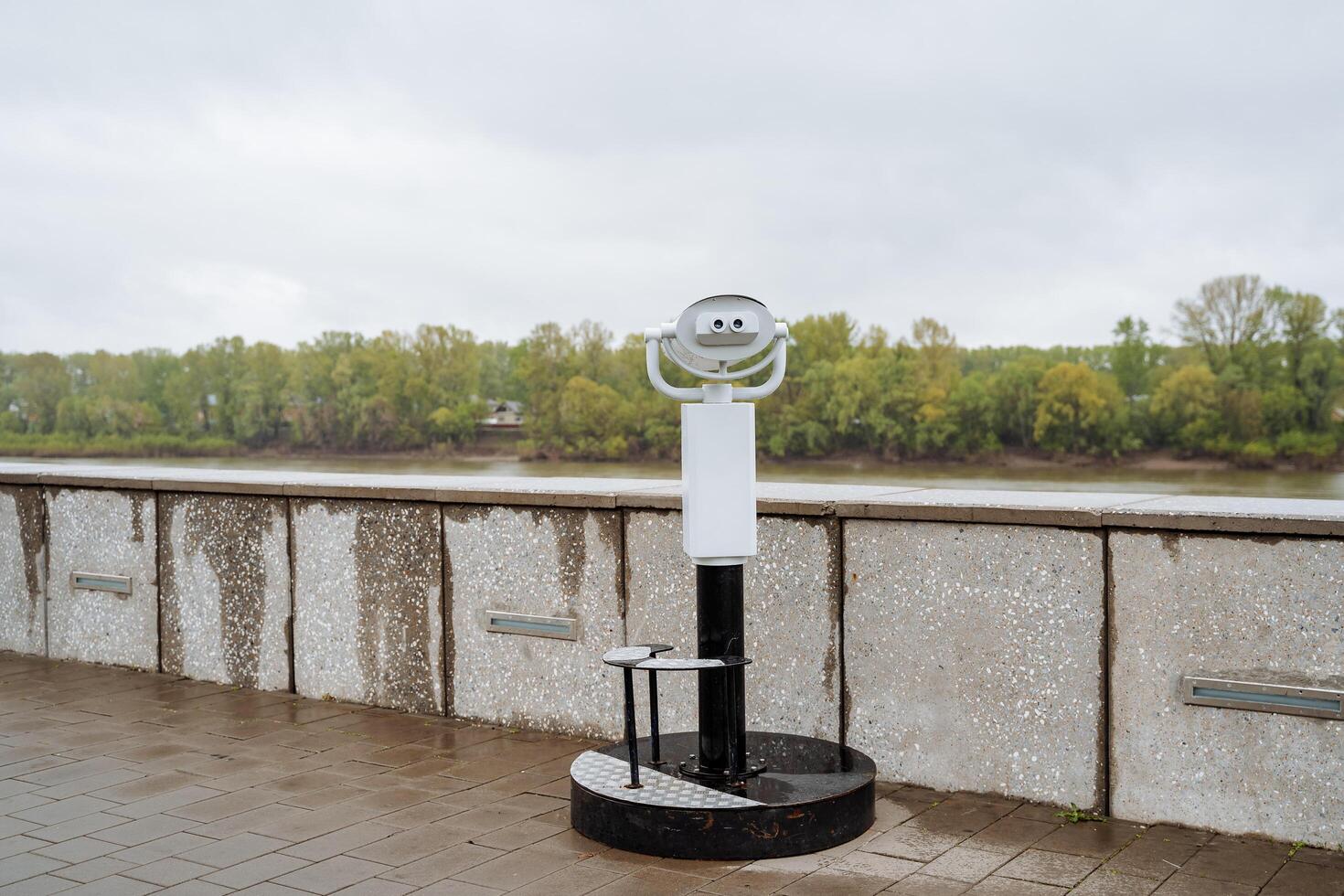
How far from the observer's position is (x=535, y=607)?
5.09 meters

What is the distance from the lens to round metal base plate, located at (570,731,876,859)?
352 cm

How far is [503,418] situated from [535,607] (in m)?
63.3

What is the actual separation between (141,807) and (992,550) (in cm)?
316

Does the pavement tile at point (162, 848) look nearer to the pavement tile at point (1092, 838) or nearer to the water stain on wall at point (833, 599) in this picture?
the water stain on wall at point (833, 599)

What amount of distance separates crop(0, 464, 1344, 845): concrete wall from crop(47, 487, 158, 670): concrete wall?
0.30ft

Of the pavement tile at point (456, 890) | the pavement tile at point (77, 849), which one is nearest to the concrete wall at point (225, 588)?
the pavement tile at point (77, 849)

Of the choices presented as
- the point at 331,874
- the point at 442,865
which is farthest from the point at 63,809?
the point at 442,865

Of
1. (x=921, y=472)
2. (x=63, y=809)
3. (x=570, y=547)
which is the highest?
(x=570, y=547)

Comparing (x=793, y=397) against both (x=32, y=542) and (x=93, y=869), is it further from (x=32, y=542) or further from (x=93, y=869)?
(x=93, y=869)

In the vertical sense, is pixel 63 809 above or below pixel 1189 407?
below

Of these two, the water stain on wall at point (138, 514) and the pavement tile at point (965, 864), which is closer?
the pavement tile at point (965, 864)

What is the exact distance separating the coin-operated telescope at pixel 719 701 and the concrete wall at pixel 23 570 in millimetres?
4668

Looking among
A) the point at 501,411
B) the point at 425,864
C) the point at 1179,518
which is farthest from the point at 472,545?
the point at 501,411

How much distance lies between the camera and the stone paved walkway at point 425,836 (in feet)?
10.8
